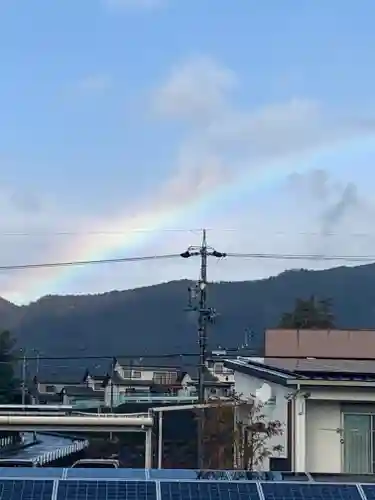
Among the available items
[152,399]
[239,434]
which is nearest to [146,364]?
[152,399]

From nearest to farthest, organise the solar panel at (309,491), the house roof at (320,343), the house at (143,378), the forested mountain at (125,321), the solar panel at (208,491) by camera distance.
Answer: the solar panel at (208,491)
the solar panel at (309,491)
the house roof at (320,343)
the forested mountain at (125,321)
the house at (143,378)

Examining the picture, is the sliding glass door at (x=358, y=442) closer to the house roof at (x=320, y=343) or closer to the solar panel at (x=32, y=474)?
the solar panel at (x=32, y=474)

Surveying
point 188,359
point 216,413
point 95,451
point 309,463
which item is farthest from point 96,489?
point 188,359

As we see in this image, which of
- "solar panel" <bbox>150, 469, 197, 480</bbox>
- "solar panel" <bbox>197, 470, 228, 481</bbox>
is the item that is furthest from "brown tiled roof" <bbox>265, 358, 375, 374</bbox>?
"solar panel" <bbox>150, 469, 197, 480</bbox>

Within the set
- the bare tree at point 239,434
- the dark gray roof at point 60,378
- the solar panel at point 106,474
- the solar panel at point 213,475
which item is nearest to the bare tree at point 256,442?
the bare tree at point 239,434

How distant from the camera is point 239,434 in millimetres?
16125

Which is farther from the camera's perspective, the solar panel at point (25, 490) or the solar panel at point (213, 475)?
the solar panel at point (213, 475)

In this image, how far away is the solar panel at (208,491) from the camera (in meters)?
5.32

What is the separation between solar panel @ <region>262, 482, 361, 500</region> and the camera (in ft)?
17.8

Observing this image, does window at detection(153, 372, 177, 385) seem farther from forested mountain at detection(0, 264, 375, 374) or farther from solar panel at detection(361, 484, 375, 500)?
solar panel at detection(361, 484, 375, 500)

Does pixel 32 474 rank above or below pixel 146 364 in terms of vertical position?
above

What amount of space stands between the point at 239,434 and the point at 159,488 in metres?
11.0

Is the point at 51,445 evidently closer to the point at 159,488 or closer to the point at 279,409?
the point at 279,409

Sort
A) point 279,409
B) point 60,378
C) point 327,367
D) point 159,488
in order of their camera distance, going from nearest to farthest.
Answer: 1. point 159,488
2. point 279,409
3. point 327,367
4. point 60,378
